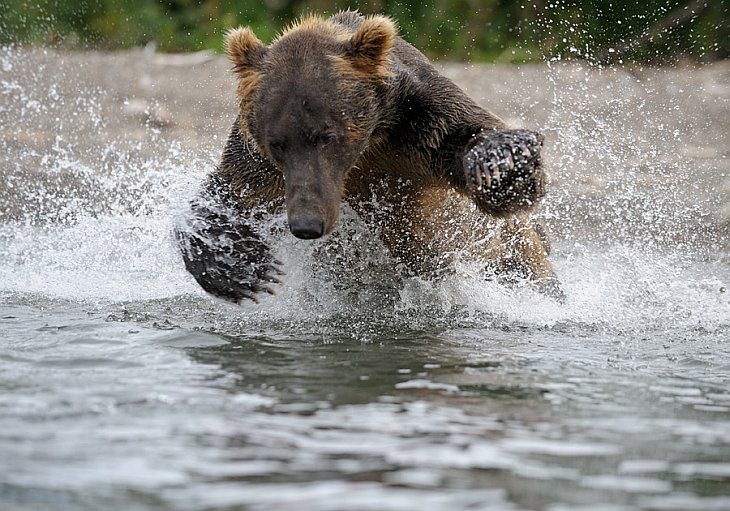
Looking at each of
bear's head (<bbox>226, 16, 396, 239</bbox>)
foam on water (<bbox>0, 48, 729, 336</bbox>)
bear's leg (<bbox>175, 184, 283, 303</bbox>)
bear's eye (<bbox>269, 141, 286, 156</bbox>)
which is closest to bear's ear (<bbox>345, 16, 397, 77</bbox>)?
bear's head (<bbox>226, 16, 396, 239</bbox>)

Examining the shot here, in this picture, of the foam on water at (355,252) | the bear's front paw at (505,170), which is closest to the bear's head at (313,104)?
the bear's front paw at (505,170)

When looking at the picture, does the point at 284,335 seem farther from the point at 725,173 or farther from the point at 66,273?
the point at 725,173

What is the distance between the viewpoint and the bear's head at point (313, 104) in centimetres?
480

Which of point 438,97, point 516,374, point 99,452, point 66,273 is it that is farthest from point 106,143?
point 99,452

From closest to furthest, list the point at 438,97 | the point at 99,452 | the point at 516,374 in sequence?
the point at 99,452 → the point at 516,374 → the point at 438,97

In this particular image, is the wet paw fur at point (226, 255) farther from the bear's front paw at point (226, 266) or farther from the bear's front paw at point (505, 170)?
the bear's front paw at point (505, 170)

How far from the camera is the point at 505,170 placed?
4.98m

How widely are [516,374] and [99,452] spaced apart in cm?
166

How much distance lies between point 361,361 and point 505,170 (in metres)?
1.18

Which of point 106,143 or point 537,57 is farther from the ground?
point 537,57

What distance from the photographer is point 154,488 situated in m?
2.72

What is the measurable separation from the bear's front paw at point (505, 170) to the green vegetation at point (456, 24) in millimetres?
7285

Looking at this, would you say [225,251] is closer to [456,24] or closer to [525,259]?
[525,259]

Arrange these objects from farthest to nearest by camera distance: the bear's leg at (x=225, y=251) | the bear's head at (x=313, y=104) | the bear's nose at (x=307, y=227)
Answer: the bear's leg at (x=225, y=251), the bear's head at (x=313, y=104), the bear's nose at (x=307, y=227)
